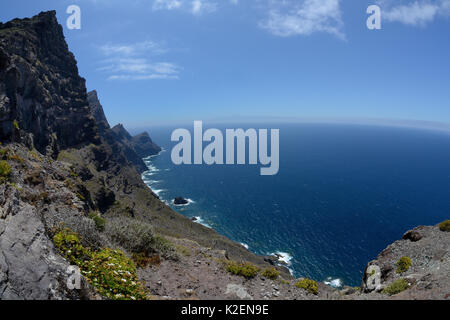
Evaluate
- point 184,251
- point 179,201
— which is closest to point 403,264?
point 184,251

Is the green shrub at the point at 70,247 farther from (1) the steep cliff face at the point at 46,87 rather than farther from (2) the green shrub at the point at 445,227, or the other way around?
(1) the steep cliff face at the point at 46,87

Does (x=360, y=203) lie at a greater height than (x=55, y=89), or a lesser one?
lesser

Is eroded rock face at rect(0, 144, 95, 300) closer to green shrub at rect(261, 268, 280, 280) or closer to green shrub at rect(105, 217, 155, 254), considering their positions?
green shrub at rect(105, 217, 155, 254)

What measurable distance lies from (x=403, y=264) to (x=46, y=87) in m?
118

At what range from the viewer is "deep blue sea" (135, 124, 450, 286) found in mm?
72231

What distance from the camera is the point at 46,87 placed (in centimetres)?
9131

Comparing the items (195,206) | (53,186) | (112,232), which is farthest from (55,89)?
(112,232)

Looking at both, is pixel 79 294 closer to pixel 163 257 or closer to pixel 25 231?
pixel 25 231

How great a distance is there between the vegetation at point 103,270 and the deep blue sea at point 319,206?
63.9m

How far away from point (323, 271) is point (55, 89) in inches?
4872

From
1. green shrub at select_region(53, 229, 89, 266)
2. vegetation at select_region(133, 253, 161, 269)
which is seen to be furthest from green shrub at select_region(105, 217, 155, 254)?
green shrub at select_region(53, 229, 89, 266)

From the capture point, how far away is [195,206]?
372 feet

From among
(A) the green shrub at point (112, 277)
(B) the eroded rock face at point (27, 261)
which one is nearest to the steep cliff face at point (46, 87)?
(B) the eroded rock face at point (27, 261)

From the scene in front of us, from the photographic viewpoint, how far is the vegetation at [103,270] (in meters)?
8.88
